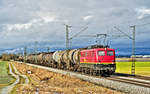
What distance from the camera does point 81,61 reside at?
43.7 m

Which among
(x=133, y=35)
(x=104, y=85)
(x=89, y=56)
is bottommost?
(x=104, y=85)

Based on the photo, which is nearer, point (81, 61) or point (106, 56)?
point (106, 56)

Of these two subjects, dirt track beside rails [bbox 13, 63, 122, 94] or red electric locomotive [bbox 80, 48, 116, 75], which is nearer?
dirt track beside rails [bbox 13, 63, 122, 94]

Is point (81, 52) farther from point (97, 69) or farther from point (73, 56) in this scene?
point (97, 69)

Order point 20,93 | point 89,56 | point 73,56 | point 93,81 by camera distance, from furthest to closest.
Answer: point 73,56, point 89,56, point 93,81, point 20,93

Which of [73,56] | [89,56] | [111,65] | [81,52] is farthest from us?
[73,56]

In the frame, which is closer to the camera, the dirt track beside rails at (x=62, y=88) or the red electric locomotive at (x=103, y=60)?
the dirt track beside rails at (x=62, y=88)

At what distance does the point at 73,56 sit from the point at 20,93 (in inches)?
1121

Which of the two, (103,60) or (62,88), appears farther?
(103,60)

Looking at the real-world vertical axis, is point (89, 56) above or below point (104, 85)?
above

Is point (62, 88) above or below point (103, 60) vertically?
below

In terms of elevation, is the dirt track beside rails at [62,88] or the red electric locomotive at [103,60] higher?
the red electric locomotive at [103,60]

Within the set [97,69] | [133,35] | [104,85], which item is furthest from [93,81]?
[133,35]

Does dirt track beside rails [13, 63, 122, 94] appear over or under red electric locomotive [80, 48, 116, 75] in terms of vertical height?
under
